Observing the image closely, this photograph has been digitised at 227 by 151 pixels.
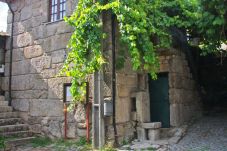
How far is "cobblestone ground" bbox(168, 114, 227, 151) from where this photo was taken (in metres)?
6.75

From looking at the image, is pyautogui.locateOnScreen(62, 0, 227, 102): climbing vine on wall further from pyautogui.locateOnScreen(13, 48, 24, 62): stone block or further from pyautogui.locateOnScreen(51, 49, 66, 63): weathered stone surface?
pyautogui.locateOnScreen(13, 48, 24, 62): stone block

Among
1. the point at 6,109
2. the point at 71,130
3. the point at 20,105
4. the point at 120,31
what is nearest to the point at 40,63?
the point at 20,105

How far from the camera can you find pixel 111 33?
24.2ft

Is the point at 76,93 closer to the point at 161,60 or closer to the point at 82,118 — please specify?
the point at 82,118

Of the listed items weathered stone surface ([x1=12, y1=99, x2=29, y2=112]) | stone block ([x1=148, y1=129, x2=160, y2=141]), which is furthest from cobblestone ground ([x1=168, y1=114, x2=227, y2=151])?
weathered stone surface ([x1=12, y1=99, x2=29, y2=112])

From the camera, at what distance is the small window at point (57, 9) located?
8.72 m

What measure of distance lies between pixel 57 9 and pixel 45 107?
2.70 meters

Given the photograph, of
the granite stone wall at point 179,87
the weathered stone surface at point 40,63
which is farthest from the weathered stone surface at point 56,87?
the granite stone wall at point 179,87

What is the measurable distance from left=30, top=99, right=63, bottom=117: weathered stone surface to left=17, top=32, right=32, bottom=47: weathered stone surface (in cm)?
172

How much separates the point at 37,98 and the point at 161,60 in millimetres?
3531

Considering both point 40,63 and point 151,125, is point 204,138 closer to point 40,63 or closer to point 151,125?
point 151,125

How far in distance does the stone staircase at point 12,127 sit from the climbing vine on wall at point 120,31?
2.03 meters

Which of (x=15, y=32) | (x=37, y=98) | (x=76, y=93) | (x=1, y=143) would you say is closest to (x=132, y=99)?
(x=76, y=93)

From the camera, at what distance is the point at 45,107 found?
8609 mm
